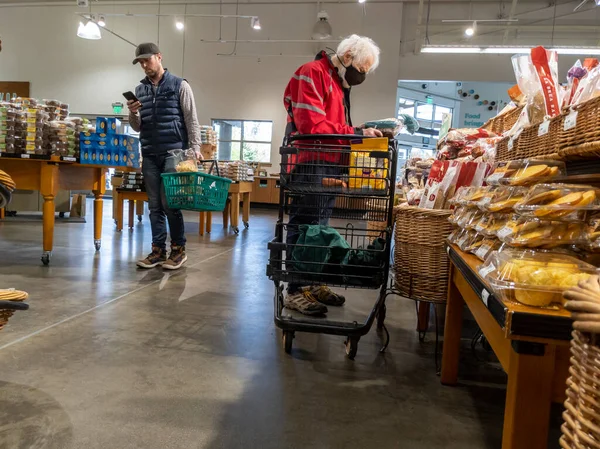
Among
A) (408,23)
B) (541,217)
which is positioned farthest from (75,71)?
(541,217)

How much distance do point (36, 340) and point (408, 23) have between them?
1212 centimetres

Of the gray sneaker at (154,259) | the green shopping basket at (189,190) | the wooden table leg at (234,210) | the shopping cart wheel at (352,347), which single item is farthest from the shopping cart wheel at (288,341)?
the wooden table leg at (234,210)

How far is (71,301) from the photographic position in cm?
254

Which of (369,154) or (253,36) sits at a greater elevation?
(253,36)

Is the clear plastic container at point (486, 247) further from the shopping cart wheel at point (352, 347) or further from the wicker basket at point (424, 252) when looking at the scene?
the shopping cart wheel at point (352, 347)

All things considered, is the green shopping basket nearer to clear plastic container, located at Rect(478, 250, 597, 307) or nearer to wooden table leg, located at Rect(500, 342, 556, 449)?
clear plastic container, located at Rect(478, 250, 597, 307)

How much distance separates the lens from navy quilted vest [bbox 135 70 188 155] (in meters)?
3.56

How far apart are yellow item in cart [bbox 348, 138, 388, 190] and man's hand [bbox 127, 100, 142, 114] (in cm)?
214

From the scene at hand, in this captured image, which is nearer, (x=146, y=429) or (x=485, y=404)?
(x=146, y=429)

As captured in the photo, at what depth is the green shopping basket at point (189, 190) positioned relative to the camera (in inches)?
131

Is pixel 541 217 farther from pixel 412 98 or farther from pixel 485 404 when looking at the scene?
pixel 412 98

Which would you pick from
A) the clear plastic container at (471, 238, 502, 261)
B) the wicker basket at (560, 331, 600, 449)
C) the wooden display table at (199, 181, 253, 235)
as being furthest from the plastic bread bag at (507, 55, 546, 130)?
the wooden display table at (199, 181, 253, 235)

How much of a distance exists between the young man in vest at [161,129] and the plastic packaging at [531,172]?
2671 mm

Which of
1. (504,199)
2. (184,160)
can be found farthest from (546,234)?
(184,160)
